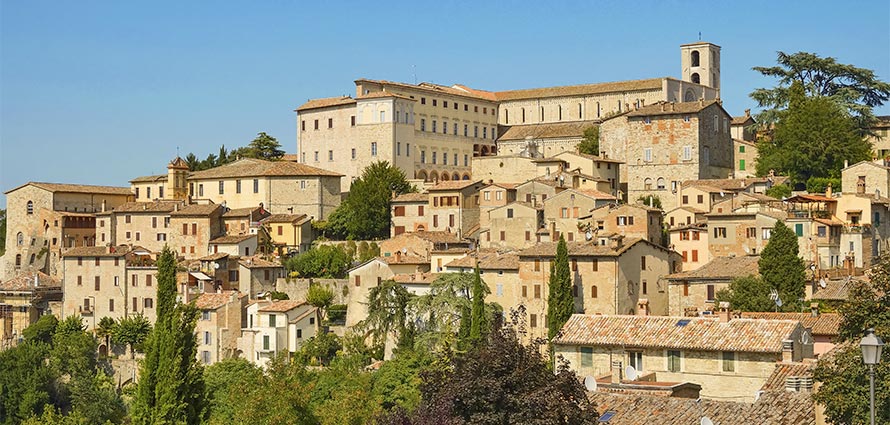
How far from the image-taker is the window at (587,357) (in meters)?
35.1

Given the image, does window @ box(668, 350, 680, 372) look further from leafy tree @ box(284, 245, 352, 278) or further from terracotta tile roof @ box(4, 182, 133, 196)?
terracotta tile roof @ box(4, 182, 133, 196)

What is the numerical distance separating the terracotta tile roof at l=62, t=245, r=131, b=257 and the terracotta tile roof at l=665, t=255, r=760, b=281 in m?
26.7

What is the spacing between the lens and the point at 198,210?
221 ft

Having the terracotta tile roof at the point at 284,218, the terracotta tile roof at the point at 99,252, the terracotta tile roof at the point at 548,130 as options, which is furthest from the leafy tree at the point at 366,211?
the terracotta tile roof at the point at 548,130

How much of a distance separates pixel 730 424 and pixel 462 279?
28.6 meters

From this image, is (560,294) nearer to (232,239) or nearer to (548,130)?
(232,239)

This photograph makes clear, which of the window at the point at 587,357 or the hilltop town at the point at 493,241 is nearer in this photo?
the window at the point at 587,357

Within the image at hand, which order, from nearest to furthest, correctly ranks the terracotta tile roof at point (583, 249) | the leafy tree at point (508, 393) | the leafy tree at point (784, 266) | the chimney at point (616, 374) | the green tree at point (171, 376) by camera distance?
the leafy tree at point (508, 393)
the chimney at point (616, 374)
the green tree at point (171, 376)
the leafy tree at point (784, 266)
the terracotta tile roof at point (583, 249)

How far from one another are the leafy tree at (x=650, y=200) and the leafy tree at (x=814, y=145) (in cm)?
565

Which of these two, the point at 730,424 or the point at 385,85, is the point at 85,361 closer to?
the point at 385,85

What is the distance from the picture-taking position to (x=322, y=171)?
7281 centimetres

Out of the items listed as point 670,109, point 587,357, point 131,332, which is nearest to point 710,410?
point 587,357

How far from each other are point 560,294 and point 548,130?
1400 inches

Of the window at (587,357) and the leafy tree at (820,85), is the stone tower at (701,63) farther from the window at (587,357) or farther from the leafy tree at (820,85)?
the window at (587,357)
